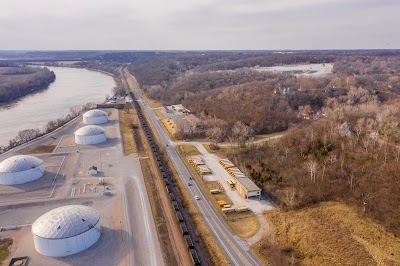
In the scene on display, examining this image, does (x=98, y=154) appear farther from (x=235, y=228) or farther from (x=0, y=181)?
(x=235, y=228)

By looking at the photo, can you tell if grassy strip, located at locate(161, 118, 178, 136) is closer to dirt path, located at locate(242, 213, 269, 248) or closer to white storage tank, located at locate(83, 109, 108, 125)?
white storage tank, located at locate(83, 109, 108, 125)

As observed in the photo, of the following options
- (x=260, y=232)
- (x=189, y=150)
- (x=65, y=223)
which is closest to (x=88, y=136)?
(x=189, y=150)

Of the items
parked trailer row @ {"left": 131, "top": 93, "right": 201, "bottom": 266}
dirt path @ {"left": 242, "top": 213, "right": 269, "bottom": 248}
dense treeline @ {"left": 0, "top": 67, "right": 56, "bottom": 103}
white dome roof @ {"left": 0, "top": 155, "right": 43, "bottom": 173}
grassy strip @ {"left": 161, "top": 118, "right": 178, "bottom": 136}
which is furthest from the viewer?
dense treeline @ {"left": 0, "top": 67, "right": 56, "bottom": 103}

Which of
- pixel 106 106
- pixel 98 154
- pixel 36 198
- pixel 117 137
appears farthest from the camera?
pixel 106 106

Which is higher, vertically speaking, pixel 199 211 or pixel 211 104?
pixel 211 104

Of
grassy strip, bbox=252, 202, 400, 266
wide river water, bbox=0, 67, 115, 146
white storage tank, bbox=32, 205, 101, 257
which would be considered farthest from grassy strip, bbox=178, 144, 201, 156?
wide river water, bbox=0, 67, 115, 146

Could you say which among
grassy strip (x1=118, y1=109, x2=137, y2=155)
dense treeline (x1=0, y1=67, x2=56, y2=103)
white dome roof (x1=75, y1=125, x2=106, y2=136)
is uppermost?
dense treeline (x1=0, y1=67, x2=56, y2=103)

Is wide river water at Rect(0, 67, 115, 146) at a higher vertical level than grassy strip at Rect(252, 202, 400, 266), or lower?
higher

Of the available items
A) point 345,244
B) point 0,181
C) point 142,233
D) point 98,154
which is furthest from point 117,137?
point 345,244

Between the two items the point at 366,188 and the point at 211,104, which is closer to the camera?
the point at 366,188
